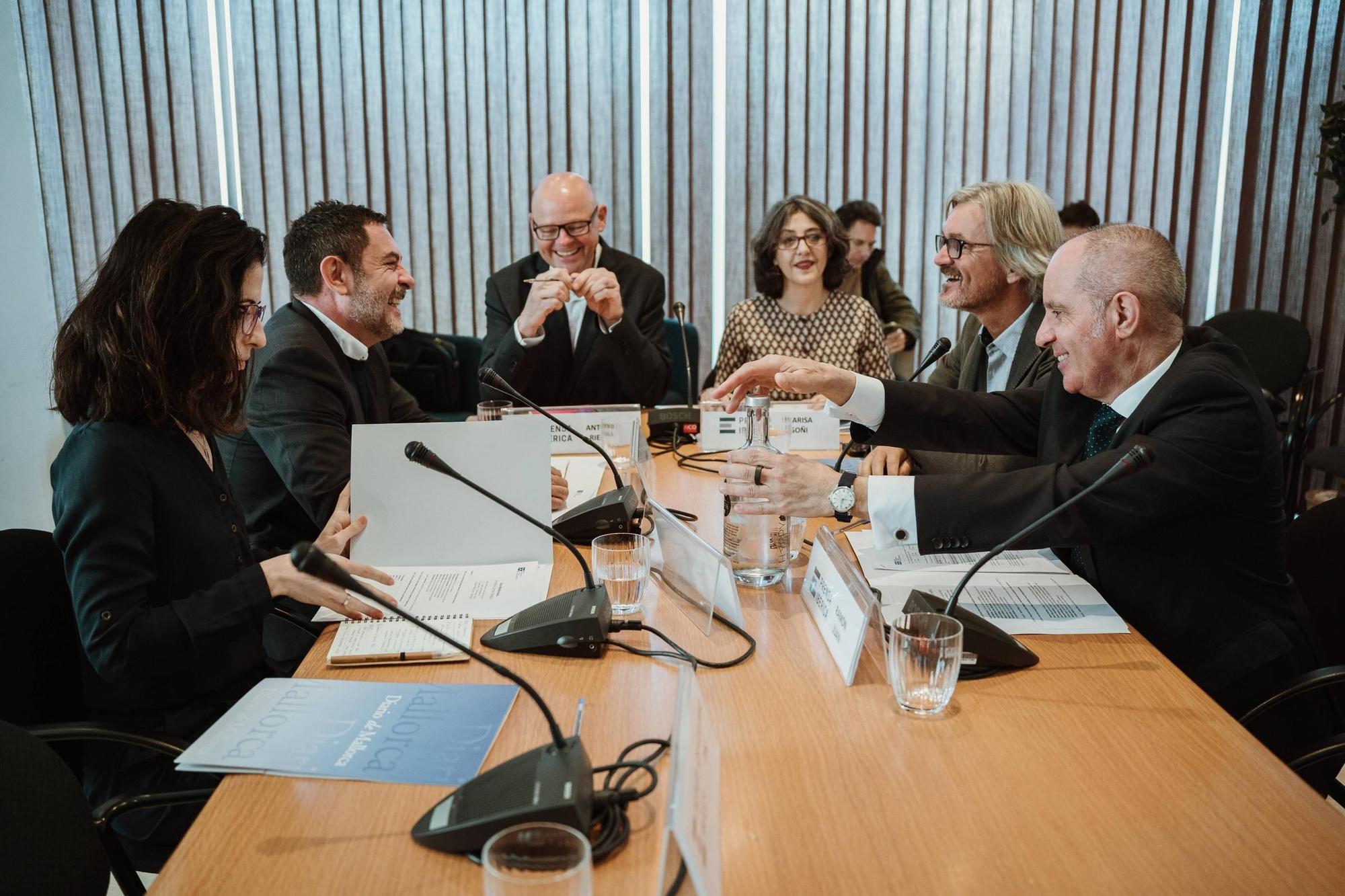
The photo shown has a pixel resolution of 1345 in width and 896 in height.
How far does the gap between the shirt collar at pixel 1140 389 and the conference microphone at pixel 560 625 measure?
36.9 inches

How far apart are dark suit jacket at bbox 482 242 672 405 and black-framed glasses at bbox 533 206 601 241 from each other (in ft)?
0.49

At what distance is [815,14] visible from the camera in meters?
4.36

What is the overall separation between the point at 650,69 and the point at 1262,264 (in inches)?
119

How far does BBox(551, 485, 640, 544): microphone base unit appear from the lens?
178 centimetres

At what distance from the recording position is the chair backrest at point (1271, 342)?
405 cm

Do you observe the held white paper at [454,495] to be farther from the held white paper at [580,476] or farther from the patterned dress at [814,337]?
the patterned dress at [814,337]

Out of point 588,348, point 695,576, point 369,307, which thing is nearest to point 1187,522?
point 695,576

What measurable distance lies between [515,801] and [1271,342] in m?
4.30

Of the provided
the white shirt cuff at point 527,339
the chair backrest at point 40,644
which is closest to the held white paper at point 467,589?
the chair backrest at point 40,644

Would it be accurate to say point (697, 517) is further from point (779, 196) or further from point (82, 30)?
point (82, 30)

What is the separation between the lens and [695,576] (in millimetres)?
1390

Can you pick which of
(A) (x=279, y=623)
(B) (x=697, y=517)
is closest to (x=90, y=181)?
(A) (x=279, y=623)

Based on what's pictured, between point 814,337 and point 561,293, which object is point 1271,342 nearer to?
point 814,337

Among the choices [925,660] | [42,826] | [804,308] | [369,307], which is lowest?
[42,826]
